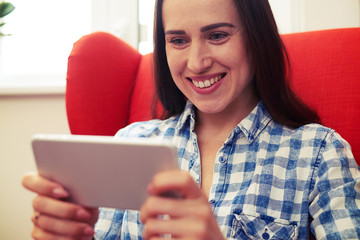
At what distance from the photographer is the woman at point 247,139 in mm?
704

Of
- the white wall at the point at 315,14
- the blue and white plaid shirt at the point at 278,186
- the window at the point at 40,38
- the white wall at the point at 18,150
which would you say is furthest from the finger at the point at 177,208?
the window at the point at 40,38

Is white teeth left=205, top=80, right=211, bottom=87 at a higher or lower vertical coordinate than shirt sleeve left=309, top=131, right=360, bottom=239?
higher

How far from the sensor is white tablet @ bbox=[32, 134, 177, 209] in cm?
43

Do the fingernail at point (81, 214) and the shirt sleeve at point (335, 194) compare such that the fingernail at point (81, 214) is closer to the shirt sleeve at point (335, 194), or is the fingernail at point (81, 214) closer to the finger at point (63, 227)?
the finger at point (63, 227)

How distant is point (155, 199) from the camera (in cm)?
44

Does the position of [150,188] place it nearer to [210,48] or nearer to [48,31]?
[210,48]

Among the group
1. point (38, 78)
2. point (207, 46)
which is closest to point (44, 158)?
point (207, 46)

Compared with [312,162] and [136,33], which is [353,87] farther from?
Result: [136,33]

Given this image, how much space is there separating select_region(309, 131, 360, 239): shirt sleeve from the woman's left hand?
0.32 meters

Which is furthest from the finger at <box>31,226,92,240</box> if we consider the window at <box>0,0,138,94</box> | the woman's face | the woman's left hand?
the window at <box>0,0,138,94</box>

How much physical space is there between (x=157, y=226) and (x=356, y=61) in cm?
65

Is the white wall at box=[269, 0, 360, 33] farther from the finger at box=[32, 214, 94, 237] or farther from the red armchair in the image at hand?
the finger at box=[32, 214, 94, 237]

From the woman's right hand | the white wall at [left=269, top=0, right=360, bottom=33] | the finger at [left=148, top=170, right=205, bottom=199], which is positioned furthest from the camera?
the white wall at [left=269, top=0, right=360, bottom=33]

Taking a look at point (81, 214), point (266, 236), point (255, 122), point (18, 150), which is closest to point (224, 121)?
point (255, 122)
